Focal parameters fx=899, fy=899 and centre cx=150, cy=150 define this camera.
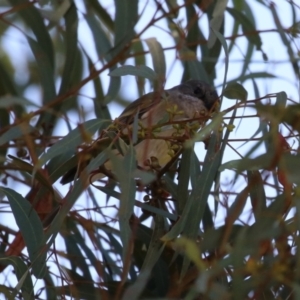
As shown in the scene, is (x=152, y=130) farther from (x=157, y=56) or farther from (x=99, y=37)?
(x=99, y=37)

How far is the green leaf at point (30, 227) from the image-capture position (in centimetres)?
247

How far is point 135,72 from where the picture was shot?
102 inches

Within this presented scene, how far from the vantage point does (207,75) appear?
141 inches

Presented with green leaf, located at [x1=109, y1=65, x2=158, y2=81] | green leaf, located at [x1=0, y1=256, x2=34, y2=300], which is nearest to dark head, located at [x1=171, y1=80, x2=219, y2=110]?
green leaf, located at [x1=109, y1=65, x2=158, y2=81]

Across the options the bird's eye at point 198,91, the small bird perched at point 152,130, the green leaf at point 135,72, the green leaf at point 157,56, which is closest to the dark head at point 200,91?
the bird's eye at point 198,91

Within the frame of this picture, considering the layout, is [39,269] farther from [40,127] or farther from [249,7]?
[249,7]

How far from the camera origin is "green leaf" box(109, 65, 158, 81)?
2.57 meters

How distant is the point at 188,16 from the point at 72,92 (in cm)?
104

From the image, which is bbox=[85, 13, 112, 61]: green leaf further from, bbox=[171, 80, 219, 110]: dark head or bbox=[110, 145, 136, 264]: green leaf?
bbox=[110, 145, 136, 264]: green leaf

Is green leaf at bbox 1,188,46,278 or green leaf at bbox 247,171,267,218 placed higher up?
green leaf at bbox 1,188,46,278

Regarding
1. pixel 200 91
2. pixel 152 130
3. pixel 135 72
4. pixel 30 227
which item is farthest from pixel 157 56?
pixel 200 91

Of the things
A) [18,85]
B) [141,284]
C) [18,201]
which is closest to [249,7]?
[18,85]

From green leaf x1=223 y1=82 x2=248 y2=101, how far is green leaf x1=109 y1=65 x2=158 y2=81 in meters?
0.21

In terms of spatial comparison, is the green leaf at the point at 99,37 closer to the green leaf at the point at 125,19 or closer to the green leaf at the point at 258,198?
the green leaf at the point at 125,19
